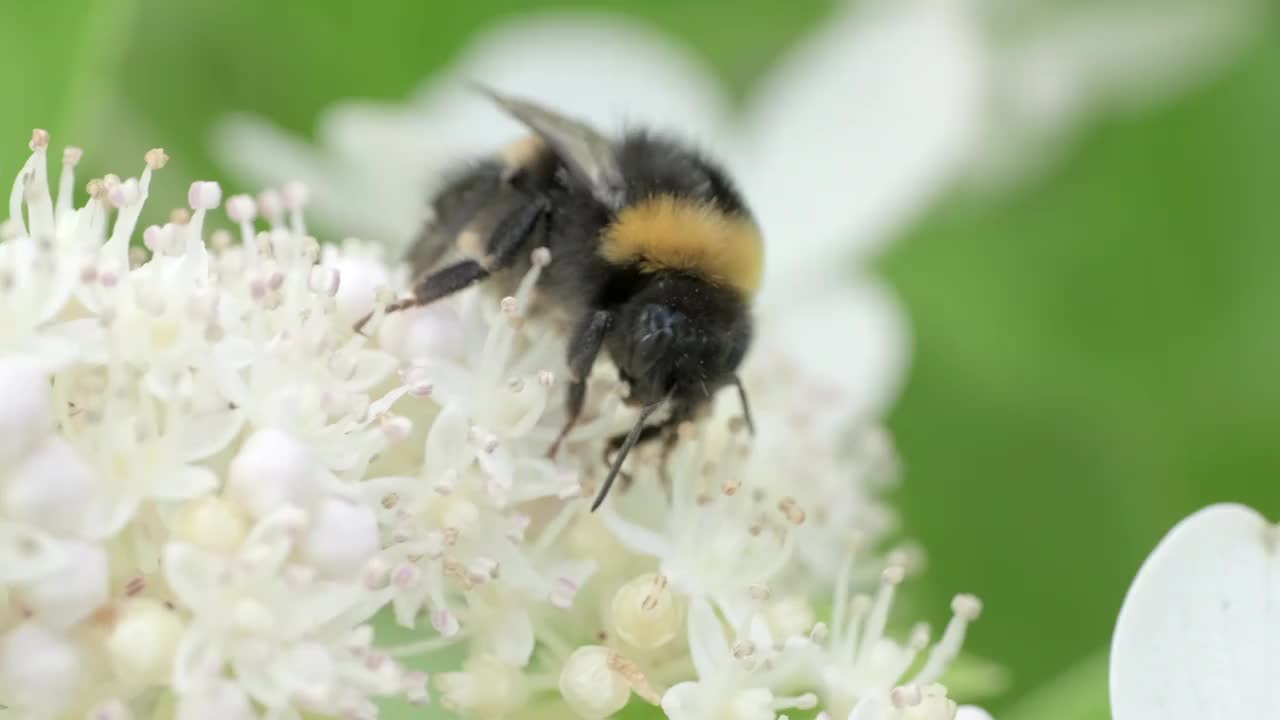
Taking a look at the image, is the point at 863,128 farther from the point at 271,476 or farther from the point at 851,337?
the point at 271,476

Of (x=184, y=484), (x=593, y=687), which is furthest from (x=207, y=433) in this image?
(x=593, y=687)

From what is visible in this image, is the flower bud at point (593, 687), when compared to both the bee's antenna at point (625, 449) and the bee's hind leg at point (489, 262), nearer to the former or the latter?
the bee's antenna at point (625, 449)

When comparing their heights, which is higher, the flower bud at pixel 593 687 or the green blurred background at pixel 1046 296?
the green blurred background at pixel 1046 296

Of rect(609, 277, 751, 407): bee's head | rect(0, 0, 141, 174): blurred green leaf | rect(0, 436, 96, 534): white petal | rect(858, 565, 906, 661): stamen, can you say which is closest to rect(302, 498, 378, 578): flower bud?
rect(0, 436, 96, 534): white petal

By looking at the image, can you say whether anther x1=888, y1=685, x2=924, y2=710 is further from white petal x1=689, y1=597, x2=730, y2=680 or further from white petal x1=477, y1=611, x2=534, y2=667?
white petal x1=477, y1=611, x2=534, y2=667

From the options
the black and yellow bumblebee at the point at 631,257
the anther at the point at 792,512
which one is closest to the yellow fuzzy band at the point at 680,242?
the black and yellow bumblebee at the point at 631,257

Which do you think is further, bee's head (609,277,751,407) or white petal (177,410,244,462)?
bee's head (609,277,751,407)
